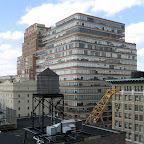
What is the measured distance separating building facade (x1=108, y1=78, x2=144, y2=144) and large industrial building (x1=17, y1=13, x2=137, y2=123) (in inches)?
1002

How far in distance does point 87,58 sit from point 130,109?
131 ft

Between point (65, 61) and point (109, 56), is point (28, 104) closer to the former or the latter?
point (65, 61)

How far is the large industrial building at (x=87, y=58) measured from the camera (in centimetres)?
10112

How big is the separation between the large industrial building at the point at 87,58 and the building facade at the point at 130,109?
2544 centimetres

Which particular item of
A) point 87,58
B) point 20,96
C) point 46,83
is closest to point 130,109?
point 46,83

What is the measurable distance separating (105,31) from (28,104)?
5725 centimetres

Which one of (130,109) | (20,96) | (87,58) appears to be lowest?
(130,109)

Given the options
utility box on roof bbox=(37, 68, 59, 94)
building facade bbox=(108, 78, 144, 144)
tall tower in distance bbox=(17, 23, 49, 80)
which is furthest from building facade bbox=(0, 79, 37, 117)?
utility box on roof bbox=(37, 68, 59, 94)

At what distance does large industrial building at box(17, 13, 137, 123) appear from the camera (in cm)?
10112

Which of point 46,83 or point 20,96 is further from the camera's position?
point 20,96

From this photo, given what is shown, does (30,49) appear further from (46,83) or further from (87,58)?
(46,83)

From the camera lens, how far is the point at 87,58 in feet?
344

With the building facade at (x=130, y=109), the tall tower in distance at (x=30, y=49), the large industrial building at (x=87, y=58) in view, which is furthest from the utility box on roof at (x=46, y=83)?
the tall tower in distance at (x=30, y=49)

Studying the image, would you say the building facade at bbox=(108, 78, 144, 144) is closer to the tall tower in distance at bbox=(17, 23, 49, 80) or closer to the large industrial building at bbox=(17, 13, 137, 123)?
the large industrial building at bbox=(17, 13, 137, 123)
